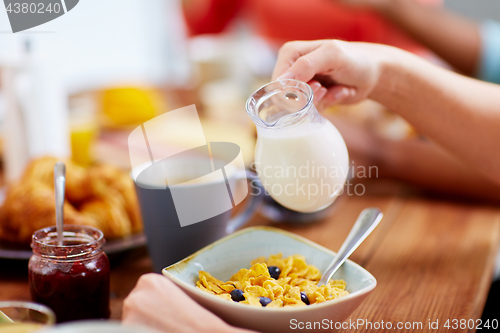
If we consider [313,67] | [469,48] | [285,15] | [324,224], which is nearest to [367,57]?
[313,67]

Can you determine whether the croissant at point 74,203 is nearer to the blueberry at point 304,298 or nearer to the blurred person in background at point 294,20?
the blueberry at point 304,298

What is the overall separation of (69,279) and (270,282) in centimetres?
20

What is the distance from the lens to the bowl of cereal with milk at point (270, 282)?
0.38 metres

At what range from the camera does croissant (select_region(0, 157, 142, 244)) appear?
0.61 meters

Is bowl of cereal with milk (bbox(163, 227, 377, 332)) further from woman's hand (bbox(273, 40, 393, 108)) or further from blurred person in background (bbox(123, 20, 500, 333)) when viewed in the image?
woman's hand (bbox(273, 40, 393, 108))

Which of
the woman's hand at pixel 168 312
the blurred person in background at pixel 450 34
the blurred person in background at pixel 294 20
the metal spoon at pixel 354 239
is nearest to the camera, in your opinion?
the woman's hand at pixel 168 312

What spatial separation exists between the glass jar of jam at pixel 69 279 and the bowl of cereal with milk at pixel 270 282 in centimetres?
9

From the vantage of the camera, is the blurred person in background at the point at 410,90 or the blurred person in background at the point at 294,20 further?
the blurred person in background at the point at 294,20

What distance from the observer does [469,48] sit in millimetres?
1362

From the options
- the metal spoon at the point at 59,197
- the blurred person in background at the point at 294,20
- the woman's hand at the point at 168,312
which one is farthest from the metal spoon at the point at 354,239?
the blurred person in background at the point at 294,20

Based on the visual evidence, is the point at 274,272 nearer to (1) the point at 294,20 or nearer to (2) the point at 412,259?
(2) the point at 412,259

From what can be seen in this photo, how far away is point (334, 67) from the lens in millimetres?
531

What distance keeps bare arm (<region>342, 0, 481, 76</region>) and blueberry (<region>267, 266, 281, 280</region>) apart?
115cm

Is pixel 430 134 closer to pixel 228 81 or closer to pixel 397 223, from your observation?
pixel 397 223
